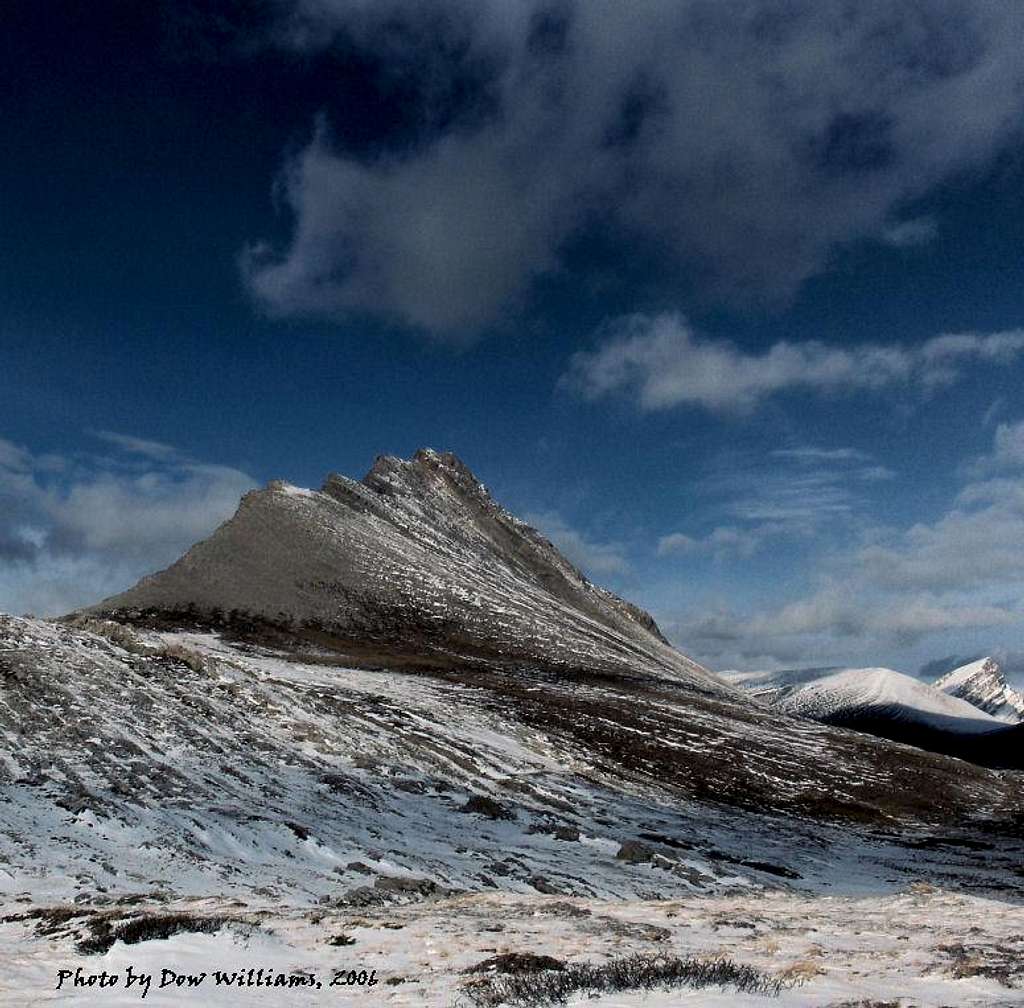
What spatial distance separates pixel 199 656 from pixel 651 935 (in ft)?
121

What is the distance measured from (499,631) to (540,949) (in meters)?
88.2

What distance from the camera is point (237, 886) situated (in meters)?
19.0

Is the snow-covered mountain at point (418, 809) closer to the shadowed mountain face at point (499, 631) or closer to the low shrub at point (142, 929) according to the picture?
the low shrub at point (142, 929)

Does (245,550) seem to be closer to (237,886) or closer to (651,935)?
(237,886)

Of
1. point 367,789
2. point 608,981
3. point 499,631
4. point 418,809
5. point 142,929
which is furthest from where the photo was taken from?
point 499,631

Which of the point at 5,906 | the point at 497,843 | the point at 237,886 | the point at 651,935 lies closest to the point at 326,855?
the point at 237,886

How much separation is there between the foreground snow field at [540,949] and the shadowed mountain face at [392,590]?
65029mm

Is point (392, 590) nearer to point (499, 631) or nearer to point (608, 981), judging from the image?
point (499, 631)

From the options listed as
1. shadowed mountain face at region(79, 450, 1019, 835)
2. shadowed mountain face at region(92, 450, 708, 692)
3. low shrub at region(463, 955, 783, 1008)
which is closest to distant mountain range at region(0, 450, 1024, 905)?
shadowed mountain face at region(79, 450, 1019, 835)

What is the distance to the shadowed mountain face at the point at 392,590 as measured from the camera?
94125 millimetres

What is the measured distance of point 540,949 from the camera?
12.4 meters

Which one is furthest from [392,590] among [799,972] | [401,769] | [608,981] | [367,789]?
[608,981]

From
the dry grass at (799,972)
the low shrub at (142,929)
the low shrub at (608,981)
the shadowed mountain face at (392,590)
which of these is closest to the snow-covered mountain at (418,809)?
the low shrub at (142,929)

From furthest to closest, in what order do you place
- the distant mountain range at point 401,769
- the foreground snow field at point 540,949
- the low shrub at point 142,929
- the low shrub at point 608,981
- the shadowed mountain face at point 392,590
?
the shadowed mountain face at point 392,590 < the distant mountain range at point 401,769 < the low shrub at point 142,929 < the foreground snow field at point 540,949 < the low shrub at point 608,981
